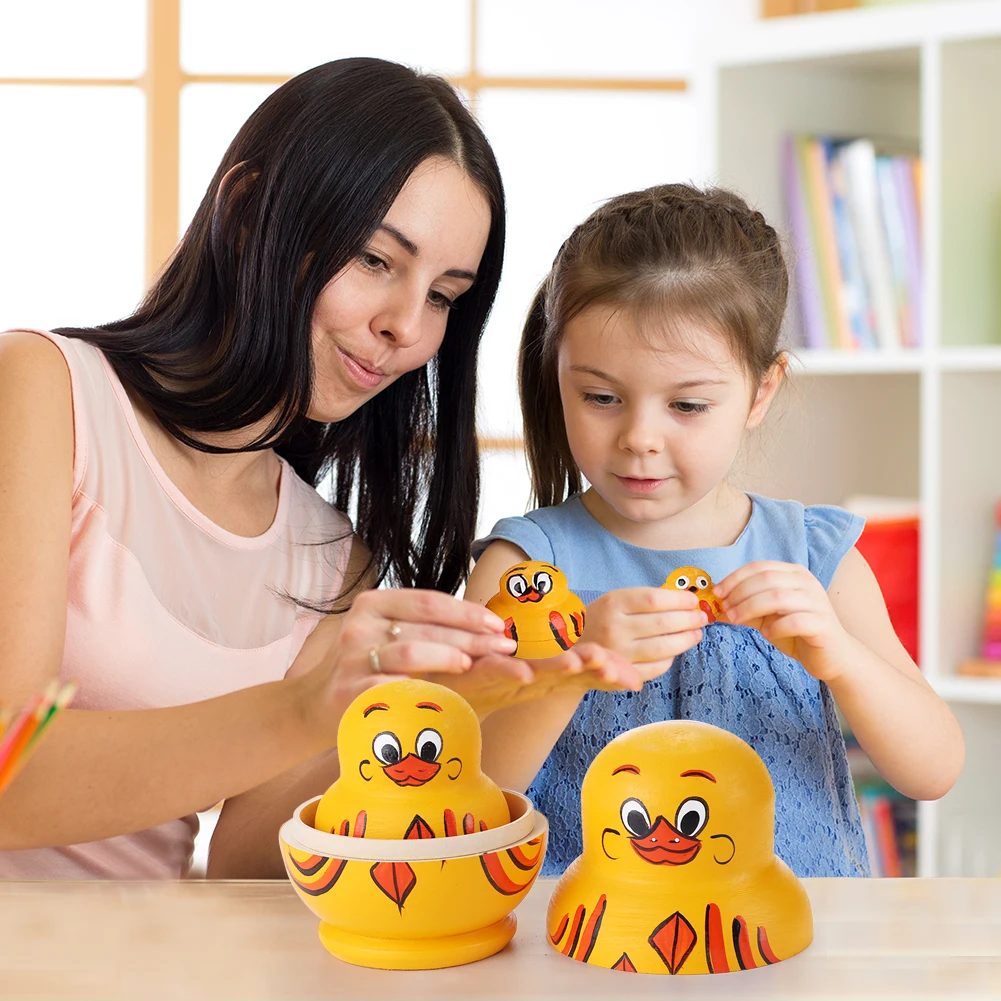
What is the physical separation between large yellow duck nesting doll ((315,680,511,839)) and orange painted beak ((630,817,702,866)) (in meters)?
0.09

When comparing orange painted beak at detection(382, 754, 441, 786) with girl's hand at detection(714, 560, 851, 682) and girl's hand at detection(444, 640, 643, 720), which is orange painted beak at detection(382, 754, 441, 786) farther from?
girl's hand at detection(714, 560, 851, 682)

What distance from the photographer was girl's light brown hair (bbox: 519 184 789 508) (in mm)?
1101

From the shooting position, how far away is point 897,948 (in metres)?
→ 0.66

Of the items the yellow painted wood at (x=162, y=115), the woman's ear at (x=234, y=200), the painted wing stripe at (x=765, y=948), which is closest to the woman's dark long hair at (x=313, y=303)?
the woman's ear at (x=234, y=200)

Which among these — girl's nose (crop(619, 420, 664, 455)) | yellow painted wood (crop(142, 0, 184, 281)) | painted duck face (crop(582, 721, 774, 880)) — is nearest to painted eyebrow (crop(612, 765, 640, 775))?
painted duck face (crop(582, 721, 774, 880))

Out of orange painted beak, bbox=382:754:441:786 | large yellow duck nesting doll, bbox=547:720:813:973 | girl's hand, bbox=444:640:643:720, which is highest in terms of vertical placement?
girl's hand, bbox=444:640:643:720

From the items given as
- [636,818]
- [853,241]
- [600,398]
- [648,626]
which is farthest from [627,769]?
[853,241]

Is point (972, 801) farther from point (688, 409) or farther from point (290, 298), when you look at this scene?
point (290, 298)

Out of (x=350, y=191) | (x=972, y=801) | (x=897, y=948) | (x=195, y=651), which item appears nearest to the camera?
(x=897, y=948)

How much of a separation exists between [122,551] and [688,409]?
0.58 meters

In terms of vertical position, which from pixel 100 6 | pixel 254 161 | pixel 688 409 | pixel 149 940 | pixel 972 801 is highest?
pixel 100 6

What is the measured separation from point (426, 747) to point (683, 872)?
0.51 feet

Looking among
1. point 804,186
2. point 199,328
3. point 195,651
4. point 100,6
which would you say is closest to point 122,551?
point 195,651

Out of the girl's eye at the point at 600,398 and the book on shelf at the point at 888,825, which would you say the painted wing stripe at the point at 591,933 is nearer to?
the girl's eye at the point at 600,398
